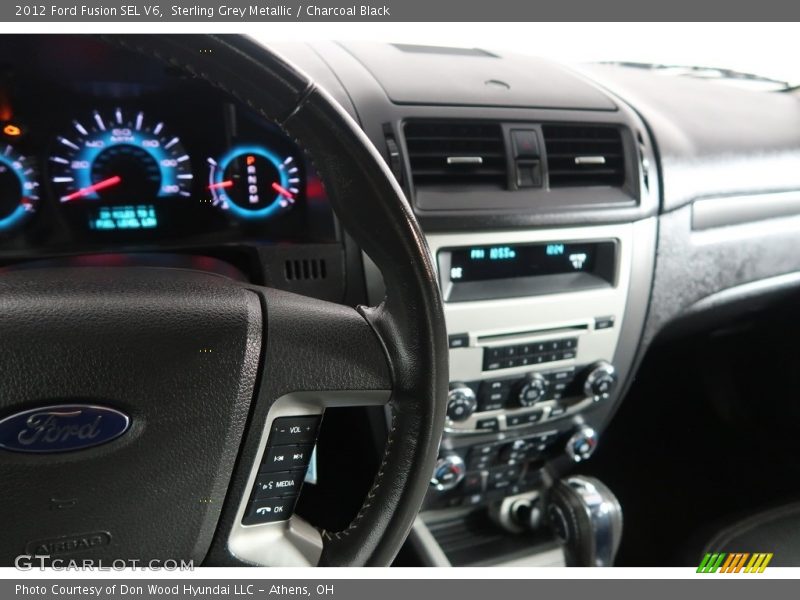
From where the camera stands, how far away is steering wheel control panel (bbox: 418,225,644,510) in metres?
1.20

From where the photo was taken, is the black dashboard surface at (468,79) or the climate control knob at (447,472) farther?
the climate control knob at (447,472)

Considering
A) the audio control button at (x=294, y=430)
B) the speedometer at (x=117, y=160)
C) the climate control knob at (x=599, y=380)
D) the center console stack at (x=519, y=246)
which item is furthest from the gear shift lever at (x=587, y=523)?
the speedometer at (x=117, y=160)

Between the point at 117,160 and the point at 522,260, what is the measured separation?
719 millimetres

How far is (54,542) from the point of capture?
635 mm

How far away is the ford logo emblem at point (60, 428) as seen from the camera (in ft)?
1.96

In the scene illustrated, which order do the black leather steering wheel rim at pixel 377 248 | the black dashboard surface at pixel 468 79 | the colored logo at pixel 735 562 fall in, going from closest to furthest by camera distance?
the black leather steering wheel rim at pixel 377 248 → the black dashboard surface at pixel 468 79 → the colored logo at pixel 735 562

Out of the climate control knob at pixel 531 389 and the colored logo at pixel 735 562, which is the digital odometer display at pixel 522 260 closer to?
the climate control knob at pixel 531 389

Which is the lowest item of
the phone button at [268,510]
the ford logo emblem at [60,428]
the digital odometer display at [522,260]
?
the phone button at [268,510]

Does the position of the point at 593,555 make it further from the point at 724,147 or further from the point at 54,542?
the point at 54,542

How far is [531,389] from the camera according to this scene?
4.22 feet

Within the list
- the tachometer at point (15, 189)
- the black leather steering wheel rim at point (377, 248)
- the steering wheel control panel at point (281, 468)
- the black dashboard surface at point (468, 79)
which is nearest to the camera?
the black leather steering wheel rim at point (377, 248)

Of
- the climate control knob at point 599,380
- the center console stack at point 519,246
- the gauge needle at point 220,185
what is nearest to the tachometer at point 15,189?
the gauge needle at point 220,185

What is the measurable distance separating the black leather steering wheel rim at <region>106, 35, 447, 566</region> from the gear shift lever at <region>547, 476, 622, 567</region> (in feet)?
2.56

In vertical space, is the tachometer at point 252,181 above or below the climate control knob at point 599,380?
above
